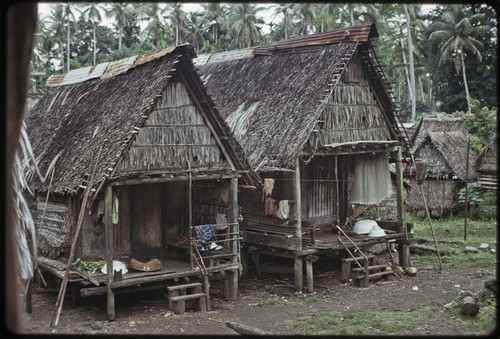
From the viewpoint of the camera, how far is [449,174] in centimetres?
2823

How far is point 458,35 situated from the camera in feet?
135

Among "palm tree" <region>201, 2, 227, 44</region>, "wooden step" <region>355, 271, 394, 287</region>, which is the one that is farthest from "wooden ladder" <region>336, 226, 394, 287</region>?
"palm tree" <region>201, 2, 227, 44</region>

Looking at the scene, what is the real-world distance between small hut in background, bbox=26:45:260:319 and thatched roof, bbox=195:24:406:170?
163cm

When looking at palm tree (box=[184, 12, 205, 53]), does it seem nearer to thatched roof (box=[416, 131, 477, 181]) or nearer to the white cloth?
thatched roof (box=[416, 131, 477, 181])

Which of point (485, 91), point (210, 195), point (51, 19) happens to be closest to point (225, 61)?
point (210, 195)

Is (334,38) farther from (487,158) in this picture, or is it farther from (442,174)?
(442,174)

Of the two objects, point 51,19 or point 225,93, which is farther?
point 51,19

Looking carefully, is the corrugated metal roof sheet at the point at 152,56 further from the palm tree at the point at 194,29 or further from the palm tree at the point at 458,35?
the palm tree at the point at 194,29

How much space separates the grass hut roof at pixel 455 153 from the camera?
27920 millimetres

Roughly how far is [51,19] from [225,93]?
145ft

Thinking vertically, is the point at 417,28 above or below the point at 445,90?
above

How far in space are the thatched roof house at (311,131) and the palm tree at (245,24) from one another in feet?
125

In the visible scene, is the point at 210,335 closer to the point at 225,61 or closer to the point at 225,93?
the point at 225,93

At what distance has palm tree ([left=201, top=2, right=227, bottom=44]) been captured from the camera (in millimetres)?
59531
